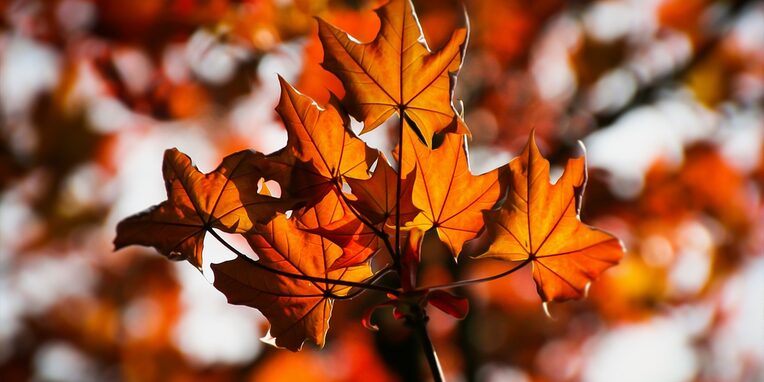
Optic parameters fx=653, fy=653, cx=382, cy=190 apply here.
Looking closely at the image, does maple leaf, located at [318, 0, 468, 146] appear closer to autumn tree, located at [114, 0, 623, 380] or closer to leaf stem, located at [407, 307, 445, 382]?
autumn tree, located at [114, 0, 623, 380]

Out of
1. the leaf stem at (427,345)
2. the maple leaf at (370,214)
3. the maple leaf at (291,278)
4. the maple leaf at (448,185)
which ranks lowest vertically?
the leaf stem at (427,345)

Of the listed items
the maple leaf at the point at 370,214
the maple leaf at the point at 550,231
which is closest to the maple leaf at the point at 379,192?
Answer: the maple leaf at the point at 370,214

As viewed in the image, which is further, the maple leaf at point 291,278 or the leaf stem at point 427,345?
the maple leaf at point 291,278

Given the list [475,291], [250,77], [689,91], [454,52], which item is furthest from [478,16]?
[454,52]

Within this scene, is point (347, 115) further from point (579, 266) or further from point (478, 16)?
point (478, 16)

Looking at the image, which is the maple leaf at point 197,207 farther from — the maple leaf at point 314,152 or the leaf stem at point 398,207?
the leaf stem at point 398,207
